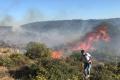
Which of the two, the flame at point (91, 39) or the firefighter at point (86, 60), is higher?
the firefighter at point (86, 60)

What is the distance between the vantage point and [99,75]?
84.1 ft

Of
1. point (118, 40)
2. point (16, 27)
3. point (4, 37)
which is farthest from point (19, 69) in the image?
point (16, 27)

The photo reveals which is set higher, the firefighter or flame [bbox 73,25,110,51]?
the firefighter

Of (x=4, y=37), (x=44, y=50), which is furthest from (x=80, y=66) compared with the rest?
(x=4, y=37)

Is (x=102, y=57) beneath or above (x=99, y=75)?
beneath

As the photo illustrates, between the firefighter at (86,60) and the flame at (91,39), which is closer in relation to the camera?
the firefighter at (86,60)

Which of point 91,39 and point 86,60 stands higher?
point 86,60

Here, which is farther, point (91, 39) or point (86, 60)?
point (91, 39)

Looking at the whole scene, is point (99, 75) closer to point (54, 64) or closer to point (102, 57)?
point (54, 64)

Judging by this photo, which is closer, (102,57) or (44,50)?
(44,50)

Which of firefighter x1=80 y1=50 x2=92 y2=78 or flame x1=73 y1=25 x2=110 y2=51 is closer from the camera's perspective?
firefighter x1=80 y1=50 x2=92 y2=78

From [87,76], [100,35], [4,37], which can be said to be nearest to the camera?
[87,76]

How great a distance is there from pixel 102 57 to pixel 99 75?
39.7 meters

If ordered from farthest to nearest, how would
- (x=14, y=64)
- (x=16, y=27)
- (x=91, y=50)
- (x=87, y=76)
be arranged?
(x=16, y=27), (x=91, y=50), (x=14, y=64), (x=87, y=76)
